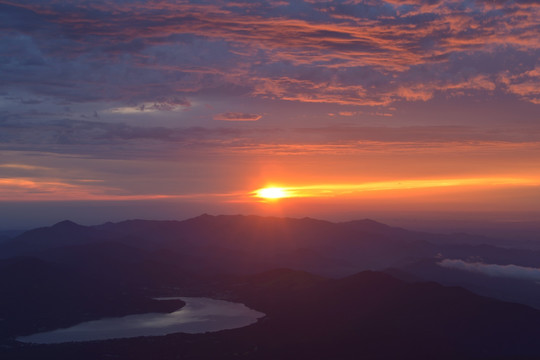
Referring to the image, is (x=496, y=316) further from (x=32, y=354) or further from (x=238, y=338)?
(x=32, y=354)

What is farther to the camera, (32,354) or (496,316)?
(496,316)

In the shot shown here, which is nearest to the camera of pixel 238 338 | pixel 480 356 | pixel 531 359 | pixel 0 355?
pixel 531 359

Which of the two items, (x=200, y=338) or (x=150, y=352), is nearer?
(x=150, y=352)

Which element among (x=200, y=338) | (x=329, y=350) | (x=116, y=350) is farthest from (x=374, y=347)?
(x=116, y=350)

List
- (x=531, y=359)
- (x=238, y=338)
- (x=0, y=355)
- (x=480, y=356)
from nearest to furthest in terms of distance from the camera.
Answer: (x=531, y=359)
(x=480, y=356)
(x=0, y=355)
(x=238, y=338)

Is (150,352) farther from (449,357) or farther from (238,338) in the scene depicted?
(449,357)

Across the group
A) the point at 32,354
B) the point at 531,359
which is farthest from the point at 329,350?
the point at 32,354

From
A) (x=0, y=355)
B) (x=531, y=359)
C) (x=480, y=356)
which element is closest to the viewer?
(x=531, y=359)

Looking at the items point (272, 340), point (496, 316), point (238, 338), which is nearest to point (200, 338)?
point (238, 338)
